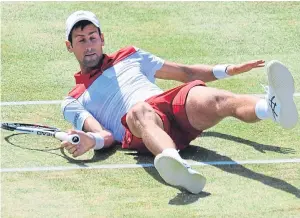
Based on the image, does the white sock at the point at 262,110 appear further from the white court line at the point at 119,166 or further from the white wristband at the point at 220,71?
the white wristband at the point at 220,71

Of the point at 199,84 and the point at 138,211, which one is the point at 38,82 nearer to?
the point at 199,84

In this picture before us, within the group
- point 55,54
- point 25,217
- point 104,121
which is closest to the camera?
point 25,217

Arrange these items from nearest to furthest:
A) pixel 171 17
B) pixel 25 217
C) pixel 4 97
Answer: pixel 25 217
pixel 4 97
pixel 171 17

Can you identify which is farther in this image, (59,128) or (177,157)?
(59,128)

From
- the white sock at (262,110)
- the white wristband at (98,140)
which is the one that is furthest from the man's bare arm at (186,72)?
the white sock at (262,110)

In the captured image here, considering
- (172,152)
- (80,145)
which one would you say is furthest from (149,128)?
(80,145)

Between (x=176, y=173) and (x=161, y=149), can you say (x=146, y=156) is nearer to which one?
(x=161, y=149)

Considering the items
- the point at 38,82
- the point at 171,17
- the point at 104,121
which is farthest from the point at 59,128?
the point at 171,17

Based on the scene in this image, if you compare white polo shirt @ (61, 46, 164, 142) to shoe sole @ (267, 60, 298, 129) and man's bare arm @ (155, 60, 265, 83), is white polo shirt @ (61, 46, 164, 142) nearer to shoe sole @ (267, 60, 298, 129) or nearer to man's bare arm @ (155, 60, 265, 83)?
man's bare arm @ (155, 60, 265, 83)

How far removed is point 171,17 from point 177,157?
5408 millimetres

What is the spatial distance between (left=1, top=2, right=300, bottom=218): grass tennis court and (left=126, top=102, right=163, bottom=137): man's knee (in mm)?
362

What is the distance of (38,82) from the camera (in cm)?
1212

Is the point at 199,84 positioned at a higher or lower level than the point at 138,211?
higher

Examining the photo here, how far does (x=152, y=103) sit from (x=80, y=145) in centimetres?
77
